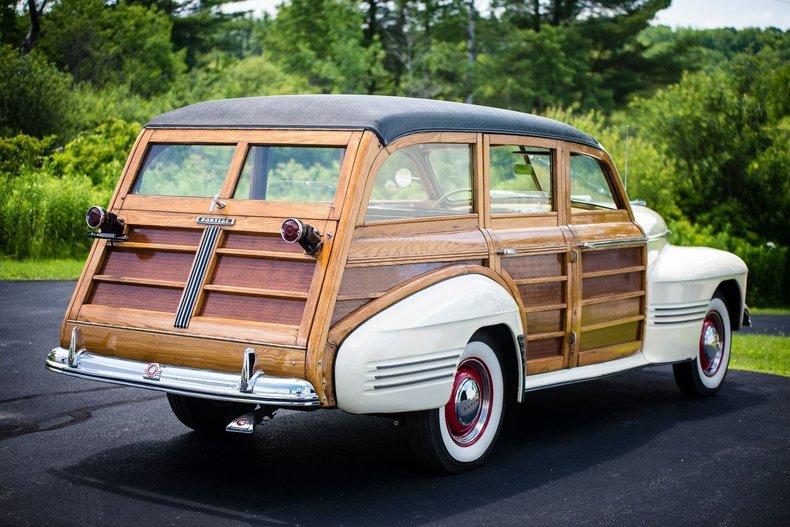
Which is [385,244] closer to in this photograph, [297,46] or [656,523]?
[656,523]

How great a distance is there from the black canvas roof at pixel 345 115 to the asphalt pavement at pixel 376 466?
1.86 metres

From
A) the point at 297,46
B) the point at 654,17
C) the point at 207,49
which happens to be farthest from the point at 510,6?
the point at 207,49

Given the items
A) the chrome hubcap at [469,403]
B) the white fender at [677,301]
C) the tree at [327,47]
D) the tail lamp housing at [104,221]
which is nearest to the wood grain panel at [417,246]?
the chrome hubcap at [469,403]

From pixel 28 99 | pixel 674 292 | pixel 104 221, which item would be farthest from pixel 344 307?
pixel 28 99

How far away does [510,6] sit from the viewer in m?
49.0

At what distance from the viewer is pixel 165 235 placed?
18.6ft

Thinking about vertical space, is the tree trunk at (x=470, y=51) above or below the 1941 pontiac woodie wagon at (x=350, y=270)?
above

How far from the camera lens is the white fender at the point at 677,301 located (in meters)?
7.27

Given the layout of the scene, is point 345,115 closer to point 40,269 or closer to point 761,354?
point 761,354

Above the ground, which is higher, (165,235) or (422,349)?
(165,235)

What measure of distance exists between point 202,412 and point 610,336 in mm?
2692

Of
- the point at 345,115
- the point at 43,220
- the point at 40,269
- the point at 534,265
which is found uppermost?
the point at 345,115

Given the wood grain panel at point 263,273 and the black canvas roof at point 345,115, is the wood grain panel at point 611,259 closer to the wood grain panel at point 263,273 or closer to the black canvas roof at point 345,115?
the black canvas roof at point 345,115

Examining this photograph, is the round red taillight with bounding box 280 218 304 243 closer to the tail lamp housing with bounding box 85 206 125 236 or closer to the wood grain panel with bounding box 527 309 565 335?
the tail lamp housing with bounding box 85 206 125 236
